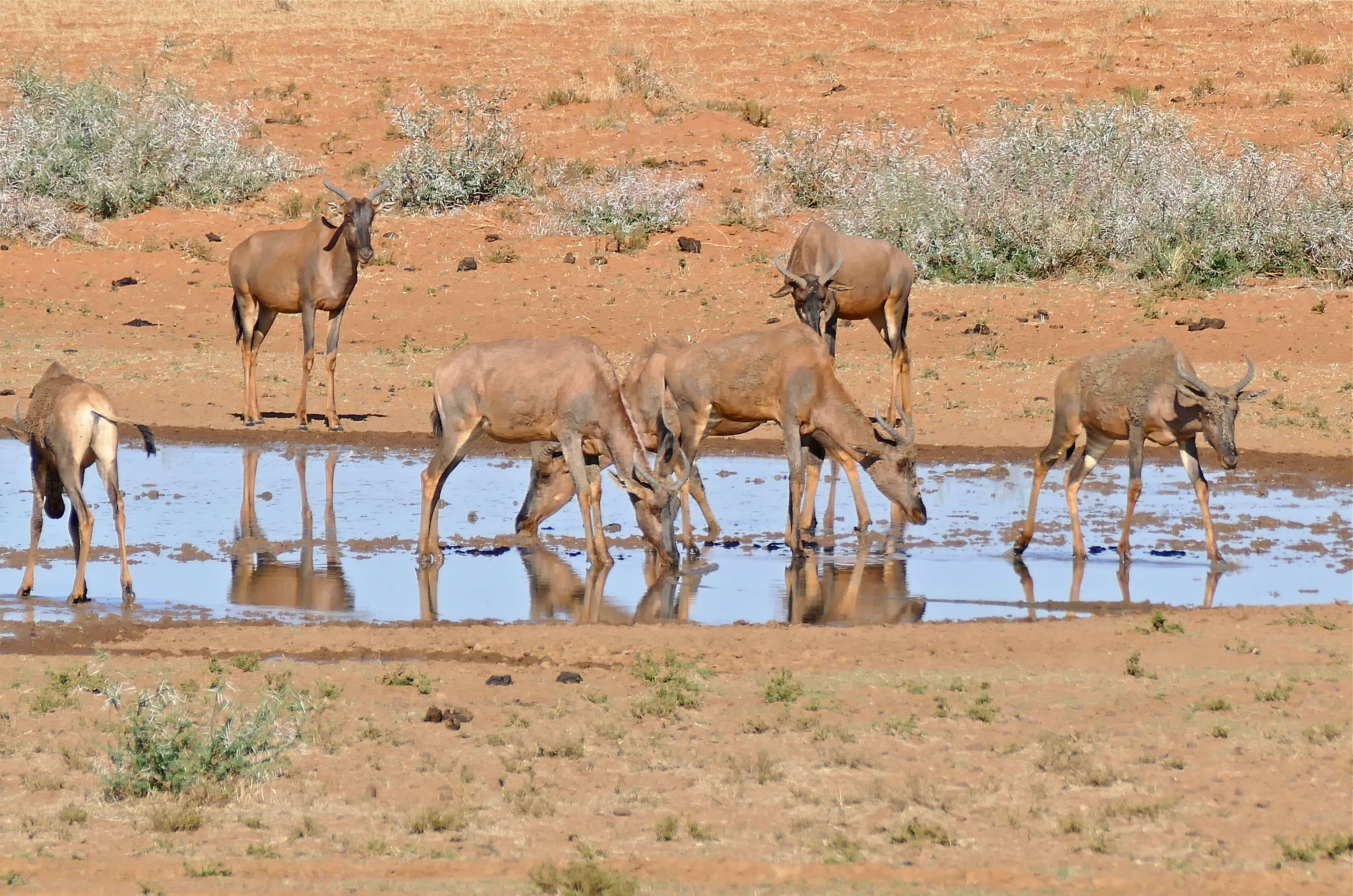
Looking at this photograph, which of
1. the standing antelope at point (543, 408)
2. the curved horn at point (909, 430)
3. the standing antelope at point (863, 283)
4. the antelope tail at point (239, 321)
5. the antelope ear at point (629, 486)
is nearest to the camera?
the antelope ear at point (629, 486)

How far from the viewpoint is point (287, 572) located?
1199cm

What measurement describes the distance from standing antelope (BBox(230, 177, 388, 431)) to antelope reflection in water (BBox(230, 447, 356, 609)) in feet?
13.8

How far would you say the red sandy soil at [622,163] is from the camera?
803 inches

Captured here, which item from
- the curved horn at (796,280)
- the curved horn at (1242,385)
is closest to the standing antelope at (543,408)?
the curved horn at (1242,385)

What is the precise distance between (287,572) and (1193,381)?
6.43m

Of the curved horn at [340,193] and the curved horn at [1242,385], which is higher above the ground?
the curved horn at [340,193]

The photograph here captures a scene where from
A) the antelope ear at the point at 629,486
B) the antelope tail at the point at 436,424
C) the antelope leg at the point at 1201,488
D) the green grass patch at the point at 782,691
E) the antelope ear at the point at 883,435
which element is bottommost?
the green grass patch at the point at 782,691

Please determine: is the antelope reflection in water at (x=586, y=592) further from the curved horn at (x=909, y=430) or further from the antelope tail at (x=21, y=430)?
the antelope tail at (x=21, y=430)

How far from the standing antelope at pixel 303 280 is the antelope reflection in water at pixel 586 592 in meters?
6.68

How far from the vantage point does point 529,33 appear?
4706cm

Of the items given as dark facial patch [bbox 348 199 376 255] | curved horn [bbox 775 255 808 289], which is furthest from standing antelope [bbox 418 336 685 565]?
dark facial patch [bbox 348 199 376 255]

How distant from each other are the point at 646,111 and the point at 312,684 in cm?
2919

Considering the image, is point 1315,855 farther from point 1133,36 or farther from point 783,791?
point 1133,36

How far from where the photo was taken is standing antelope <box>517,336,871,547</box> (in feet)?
42.5
